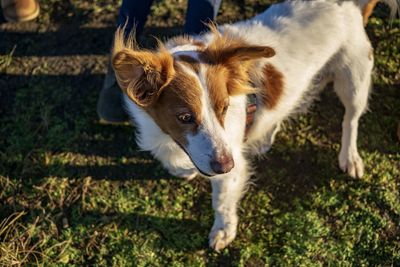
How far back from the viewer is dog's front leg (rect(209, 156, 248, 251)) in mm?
3035

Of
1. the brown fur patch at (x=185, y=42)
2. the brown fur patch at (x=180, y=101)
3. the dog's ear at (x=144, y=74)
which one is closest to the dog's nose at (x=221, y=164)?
the brown fur patch at (x=180, y=101)

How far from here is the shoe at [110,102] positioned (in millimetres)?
3623

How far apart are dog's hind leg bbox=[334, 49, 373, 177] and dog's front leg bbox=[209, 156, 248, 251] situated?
87cm

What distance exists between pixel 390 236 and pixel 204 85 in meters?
1.92

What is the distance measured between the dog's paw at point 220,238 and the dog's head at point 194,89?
94 cm

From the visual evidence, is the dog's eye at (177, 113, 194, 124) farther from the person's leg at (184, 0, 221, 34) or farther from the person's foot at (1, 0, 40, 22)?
the person's foot at (1, 0, 40, 22)

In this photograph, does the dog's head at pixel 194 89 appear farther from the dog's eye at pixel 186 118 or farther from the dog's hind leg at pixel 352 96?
the dog's hind leg at pixel 352 96

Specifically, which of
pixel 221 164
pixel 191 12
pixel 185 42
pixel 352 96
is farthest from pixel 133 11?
pixel 352 96

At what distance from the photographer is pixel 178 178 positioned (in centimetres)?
361

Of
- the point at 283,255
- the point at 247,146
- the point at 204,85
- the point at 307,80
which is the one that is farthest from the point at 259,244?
the point at 204,85

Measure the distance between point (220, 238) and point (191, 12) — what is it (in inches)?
58.5

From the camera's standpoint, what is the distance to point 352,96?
132 inches

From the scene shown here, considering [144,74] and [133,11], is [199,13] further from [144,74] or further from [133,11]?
[144,74]

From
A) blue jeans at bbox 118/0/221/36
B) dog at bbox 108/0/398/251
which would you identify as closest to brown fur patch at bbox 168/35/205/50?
dog at bbox 108/0/398/251
